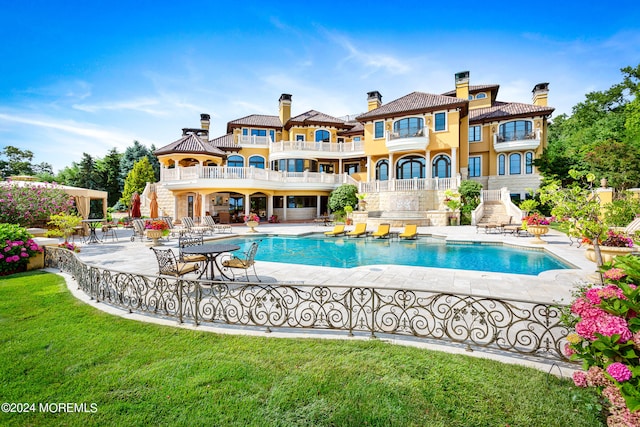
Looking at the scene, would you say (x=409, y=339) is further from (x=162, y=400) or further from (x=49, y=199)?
(x=49, y=199)

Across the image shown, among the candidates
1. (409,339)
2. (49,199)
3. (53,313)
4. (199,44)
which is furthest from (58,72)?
(409,339)

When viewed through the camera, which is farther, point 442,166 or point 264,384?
point 442,166

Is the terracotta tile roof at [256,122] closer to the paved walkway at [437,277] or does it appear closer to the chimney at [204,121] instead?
the chimney at [204,121]

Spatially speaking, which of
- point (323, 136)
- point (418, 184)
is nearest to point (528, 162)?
point (418, 184)

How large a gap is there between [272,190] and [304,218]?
485cm

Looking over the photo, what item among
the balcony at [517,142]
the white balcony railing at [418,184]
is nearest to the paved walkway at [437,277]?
the white balcony railing at [418,184]

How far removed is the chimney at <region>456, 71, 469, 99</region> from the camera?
26.8 m

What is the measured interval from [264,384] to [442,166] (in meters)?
25.6

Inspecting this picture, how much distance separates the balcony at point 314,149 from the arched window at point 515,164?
1354cm

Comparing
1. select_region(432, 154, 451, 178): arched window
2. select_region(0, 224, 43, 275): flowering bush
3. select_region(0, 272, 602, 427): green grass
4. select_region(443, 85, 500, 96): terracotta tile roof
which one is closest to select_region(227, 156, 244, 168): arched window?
select_region(432, 154, 451, 178): arched window

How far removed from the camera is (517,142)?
84.2 feet

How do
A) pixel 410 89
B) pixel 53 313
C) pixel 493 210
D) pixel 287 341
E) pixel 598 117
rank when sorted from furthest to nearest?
pixel 598 117 → pixel 410 89 → pixel 493 210 → pixel 53 313 → pixel 287 341

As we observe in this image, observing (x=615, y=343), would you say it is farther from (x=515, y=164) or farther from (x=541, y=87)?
(x=541, y=87)

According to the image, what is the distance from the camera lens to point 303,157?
1114 inches
